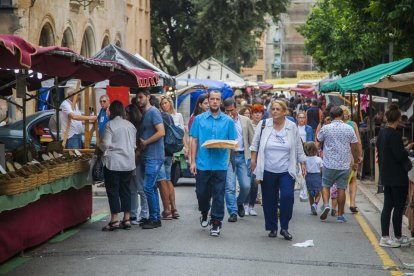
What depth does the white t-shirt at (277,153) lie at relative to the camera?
11.7 meters

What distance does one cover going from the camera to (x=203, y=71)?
41.3 metres

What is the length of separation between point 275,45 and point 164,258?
Result: 107417mm

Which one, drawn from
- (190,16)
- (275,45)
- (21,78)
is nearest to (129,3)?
(190,16)

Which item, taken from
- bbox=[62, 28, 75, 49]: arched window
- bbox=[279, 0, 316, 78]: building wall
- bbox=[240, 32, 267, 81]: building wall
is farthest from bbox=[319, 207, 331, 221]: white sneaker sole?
bbox=[240, 32, 267, 81]: building wall

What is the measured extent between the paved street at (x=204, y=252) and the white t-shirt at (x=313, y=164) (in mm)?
1491

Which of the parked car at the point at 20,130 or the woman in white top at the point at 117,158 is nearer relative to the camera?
the woman in white top at the point at 117,158

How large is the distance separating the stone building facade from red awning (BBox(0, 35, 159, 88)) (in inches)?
512

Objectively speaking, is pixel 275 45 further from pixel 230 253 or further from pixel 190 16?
pixel 230 253

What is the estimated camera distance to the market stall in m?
9.20

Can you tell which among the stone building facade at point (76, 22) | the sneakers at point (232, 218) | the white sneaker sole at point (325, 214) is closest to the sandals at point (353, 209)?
the white sneaker sole at point (325, 214)

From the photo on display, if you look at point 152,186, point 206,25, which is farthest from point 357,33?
point 206,25

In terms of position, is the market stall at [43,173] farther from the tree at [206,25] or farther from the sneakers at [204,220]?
the tree at [206,25]

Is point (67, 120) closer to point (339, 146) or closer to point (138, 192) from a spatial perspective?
point (138, 192)

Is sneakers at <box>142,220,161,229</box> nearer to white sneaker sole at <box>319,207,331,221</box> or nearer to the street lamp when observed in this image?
white sneaker sole at <box>319,207,331,221</box>
